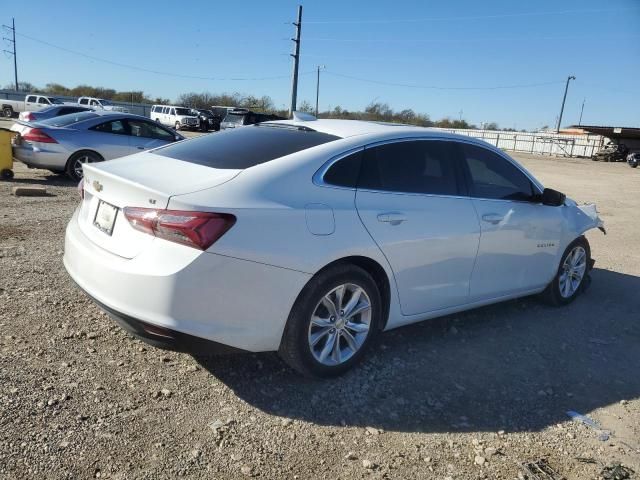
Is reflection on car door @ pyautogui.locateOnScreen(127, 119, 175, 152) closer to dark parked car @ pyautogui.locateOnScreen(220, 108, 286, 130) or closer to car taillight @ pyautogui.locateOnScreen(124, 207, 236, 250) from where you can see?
car taillight @ pyautogui.locateOnScreen(124, 207, 236, 250)

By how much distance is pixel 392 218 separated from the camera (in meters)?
3.61

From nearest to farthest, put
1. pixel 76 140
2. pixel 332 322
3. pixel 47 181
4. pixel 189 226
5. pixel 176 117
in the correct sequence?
pixel 189 226
pixel 332 322
pixel 76 140
pixel 47 181
pixel 176 117

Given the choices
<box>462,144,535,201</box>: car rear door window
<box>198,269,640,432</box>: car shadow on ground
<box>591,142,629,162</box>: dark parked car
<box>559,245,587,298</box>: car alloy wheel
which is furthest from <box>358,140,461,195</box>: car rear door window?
<box>591,142,629,162</box>: dark parked car

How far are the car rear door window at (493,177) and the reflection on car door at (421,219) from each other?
0.57 feet

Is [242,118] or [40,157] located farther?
[242,118]

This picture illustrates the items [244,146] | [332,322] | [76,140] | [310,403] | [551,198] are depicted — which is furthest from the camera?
[76,140]

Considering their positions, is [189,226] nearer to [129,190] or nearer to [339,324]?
[129,190]

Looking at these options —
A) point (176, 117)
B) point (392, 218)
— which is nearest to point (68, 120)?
point (392, 218)

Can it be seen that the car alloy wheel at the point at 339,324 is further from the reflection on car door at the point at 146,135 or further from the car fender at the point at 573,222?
the reflection on car door at the point at 146,135

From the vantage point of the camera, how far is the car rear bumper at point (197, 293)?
112 inches

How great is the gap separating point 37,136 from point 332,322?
29.5ft

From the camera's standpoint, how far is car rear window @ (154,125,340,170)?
3473 millimetres

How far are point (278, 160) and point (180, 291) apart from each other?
3.48 feet

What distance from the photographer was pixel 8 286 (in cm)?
468
